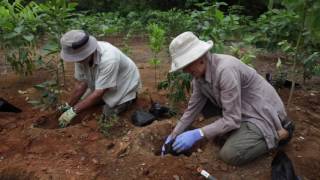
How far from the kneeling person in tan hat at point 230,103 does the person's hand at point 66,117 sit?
2.96 feet

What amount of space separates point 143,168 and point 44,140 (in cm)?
93

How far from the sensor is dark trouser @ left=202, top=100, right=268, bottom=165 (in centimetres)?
302

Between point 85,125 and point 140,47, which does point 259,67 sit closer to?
point 140,47

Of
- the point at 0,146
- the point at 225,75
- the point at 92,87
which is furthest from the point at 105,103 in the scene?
the point at 225,75

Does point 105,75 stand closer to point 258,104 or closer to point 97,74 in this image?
point 97,74

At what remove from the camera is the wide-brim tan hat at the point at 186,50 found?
2.73 metres

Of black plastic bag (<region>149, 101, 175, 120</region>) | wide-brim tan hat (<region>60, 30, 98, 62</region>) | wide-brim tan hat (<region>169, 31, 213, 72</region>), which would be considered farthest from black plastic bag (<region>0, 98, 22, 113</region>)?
wide-brim tan hat (<region>169, 31, 213, 72</region>)

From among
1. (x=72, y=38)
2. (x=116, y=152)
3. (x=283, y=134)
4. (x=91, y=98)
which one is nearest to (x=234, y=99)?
(x=283, y=134)

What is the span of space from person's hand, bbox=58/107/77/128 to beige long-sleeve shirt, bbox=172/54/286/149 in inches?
37.9

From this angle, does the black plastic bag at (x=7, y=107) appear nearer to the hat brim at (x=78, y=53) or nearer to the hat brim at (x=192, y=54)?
the hat brim at (x=78, y=53)

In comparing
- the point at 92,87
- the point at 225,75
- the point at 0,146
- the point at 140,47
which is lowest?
the point at 140,47

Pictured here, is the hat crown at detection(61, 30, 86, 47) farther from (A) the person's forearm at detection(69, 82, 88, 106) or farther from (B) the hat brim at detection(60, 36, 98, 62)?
(A) the person's forearm at detection(69, 82, 88, 106)

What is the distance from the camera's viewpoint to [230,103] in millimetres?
2822

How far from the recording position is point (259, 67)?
19.8 feet
